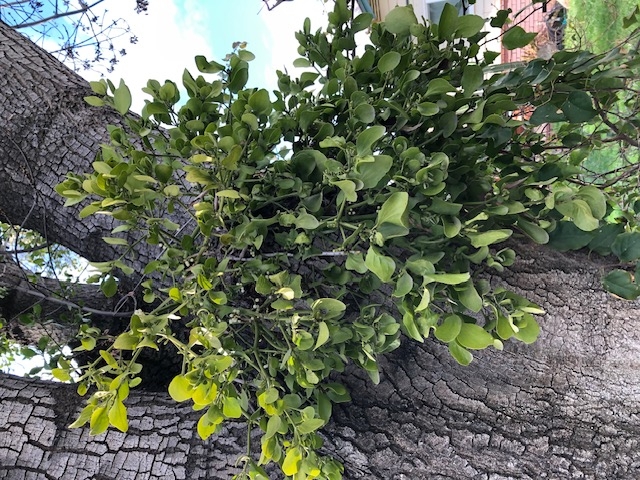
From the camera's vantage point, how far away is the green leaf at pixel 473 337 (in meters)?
0.71

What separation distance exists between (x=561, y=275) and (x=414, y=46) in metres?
0.53

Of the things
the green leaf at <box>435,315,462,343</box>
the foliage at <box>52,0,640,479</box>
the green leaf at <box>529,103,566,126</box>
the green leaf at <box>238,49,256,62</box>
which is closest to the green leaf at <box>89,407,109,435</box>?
the foliage at <box>52,0,640,479</box>

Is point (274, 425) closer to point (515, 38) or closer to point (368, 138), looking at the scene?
point (368, 138)

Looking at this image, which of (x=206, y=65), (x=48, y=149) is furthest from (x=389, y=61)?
(x=48, y=149)

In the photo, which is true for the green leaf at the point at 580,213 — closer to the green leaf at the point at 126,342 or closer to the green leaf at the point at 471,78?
the green leaf at the point at 471,78

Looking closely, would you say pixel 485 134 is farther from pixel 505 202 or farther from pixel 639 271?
pixel 639 271

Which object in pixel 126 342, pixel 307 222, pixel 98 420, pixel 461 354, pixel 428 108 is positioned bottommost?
pixel 98 420

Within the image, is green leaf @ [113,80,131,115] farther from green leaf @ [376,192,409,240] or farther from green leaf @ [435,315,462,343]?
green leaf @ [435,315,462,343]

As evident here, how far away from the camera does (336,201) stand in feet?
2.77

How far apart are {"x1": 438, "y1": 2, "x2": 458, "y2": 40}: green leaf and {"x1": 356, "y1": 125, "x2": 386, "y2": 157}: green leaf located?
0.84 ft

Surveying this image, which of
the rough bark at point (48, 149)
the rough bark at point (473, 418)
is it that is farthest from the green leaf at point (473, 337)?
the rough bark at point (48, 149)

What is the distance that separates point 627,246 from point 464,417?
1.50ft

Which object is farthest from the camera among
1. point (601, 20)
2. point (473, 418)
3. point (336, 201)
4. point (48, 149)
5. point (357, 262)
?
point (601, 20)

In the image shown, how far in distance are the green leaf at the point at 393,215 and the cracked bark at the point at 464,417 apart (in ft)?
1.54
